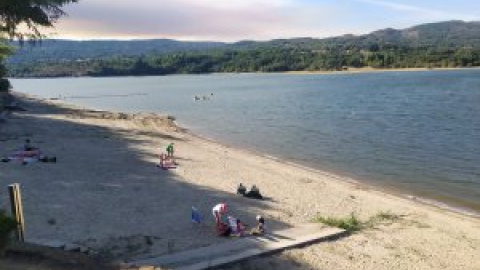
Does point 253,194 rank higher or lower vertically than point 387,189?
higher

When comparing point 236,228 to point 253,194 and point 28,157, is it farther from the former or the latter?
point 28,157

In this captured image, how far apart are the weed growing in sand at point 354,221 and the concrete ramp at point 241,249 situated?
0.63 metres

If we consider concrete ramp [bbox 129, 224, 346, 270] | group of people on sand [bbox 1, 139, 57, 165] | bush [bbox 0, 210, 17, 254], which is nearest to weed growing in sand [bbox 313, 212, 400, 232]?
concrete ramp [bbox 129, 224, 346, 270]

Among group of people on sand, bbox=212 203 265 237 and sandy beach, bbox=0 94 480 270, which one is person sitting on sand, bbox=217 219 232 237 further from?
sandy beach, bbox=0 94 480 270

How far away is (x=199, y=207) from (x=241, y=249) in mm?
5536

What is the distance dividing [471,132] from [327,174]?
2293 centimetres

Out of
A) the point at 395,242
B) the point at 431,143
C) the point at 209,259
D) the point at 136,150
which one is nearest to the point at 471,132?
the point at 431,143

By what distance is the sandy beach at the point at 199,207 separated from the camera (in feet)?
56.9

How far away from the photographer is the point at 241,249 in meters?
16.9

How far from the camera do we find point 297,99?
336 ft

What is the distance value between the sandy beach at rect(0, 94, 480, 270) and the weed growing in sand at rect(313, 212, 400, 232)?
0.30 metres

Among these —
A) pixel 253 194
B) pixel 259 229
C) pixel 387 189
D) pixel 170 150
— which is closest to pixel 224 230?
pixel 259 229

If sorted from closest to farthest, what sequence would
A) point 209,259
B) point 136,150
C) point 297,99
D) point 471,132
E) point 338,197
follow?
point 209,259 < point 338,197 < point 136,150 < point 471,132 < point 297,99

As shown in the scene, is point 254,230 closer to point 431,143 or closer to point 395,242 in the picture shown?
point 395,242
